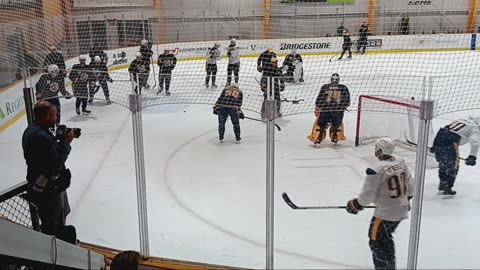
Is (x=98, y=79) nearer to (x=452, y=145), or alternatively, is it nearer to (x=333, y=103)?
(x=333, y=103)

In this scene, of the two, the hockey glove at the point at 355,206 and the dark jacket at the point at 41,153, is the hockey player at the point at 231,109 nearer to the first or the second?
the hockey glove at the point at 355,206

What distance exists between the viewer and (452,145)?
490 centimetres

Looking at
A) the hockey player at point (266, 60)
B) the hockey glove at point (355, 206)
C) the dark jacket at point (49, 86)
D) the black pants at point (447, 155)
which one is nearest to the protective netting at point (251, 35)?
the hockey player at point (266, 60)

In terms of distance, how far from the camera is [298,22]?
650 inches

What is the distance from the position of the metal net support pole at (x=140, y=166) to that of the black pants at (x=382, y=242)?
164 centimetres

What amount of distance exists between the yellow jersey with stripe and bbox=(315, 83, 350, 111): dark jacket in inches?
109

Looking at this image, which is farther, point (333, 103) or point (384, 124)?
point (384, 124)

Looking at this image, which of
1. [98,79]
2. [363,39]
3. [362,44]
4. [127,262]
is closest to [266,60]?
[98,79]

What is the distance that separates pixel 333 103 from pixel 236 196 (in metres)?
1.79

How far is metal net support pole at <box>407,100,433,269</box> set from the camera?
3.15m

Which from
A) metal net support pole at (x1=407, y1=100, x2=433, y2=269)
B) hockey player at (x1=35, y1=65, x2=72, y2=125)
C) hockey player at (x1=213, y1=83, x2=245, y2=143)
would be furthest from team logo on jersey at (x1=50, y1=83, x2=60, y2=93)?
metal net support pole at (x1=407, y1=100, x2=433, y2=269)

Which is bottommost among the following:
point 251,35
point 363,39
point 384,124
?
point 384,124

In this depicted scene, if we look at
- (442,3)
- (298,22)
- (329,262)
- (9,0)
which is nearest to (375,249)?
(329,262)

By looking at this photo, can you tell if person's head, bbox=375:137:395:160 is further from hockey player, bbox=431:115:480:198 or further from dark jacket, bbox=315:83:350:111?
dark jacket, bbox=315:83:350:111
